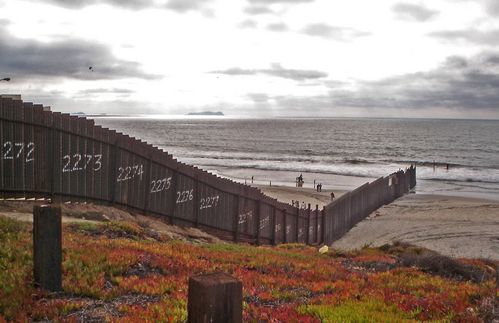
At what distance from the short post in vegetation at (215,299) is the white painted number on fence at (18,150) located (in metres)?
11.5

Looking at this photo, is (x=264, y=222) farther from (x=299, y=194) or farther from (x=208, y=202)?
(x=299, y=194)

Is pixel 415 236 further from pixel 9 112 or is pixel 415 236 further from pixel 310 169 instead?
pixel 310 169

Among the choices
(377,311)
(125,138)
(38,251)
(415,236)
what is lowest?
(415,236)

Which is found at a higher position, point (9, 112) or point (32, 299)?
point (9, 112)

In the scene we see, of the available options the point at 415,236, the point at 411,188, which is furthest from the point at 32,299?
the point at 411,188

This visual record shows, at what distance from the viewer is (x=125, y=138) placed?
54.4 feet

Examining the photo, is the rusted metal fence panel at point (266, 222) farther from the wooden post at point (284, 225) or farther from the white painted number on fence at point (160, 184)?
the white painted number on fence at point (160, 184)

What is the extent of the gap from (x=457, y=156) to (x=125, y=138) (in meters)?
102

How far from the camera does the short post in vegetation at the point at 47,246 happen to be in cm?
673

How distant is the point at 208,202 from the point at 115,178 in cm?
518

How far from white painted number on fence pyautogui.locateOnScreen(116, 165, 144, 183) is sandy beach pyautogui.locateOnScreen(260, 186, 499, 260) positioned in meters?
14.3

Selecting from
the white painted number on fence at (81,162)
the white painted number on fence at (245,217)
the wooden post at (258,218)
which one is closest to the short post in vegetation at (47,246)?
the white painted number on fence at (81,162)

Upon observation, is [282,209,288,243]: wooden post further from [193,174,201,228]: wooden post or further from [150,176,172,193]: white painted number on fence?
[150,176,172,193]: white painted number on fence

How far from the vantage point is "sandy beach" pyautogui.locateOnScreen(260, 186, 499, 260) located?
30.6m
